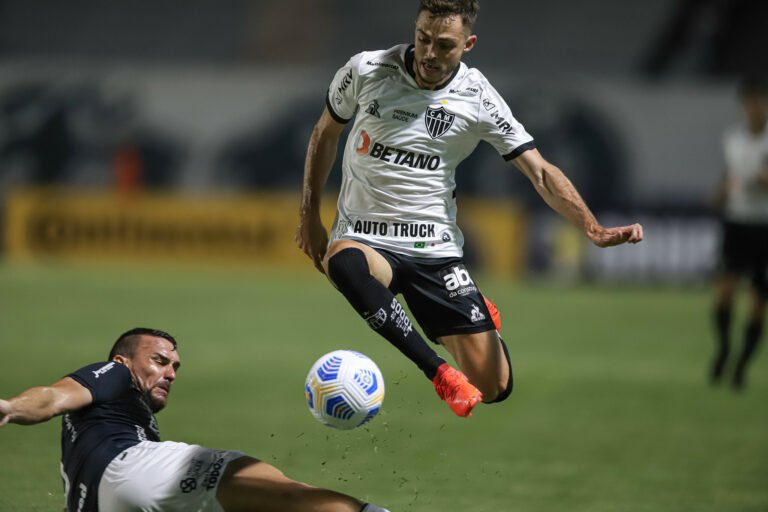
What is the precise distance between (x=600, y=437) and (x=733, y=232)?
348 cm

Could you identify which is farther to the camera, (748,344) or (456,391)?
(748,344)

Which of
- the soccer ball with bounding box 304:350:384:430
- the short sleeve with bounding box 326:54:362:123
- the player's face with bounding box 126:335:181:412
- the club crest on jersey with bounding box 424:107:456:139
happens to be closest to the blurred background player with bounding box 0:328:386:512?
the player's face with bounding box 126:335:181:412

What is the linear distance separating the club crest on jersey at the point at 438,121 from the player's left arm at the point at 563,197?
477 millimetres

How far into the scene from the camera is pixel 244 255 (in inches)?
827

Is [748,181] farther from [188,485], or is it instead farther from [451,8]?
[188,485]

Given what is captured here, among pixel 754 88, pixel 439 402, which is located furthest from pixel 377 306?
pixel 754 88

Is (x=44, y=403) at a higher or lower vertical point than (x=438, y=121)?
lower

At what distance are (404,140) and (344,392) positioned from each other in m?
1.63

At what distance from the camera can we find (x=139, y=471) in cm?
520

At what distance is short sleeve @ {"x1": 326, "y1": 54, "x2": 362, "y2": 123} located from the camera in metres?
6.78

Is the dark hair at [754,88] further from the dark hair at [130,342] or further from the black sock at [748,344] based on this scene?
the dark hair at [130,342]

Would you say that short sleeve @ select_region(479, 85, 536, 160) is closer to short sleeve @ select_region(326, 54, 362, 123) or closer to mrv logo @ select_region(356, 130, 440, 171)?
mrv logo @ select_region(356, 130, 440, 171)

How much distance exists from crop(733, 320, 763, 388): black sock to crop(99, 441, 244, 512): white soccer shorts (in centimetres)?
766

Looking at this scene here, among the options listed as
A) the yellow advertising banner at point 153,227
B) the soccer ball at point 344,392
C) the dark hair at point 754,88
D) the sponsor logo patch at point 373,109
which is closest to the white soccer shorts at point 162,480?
the soccer ball at point 344,392
